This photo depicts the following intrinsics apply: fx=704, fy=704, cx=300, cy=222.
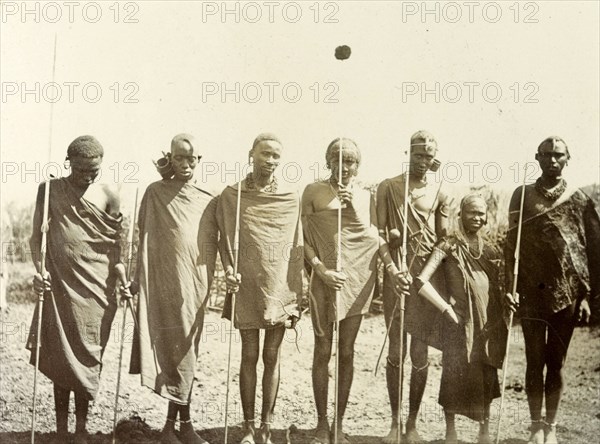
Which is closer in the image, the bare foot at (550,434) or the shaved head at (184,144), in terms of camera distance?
the shaved head at (184,144)

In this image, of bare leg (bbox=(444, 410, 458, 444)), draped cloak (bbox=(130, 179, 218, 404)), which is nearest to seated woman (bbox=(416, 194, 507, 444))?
bare leg (bbox=(444, 410, 458, 444))

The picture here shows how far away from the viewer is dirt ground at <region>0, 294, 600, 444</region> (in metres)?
5.64

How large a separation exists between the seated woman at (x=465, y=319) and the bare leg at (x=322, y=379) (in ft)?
2.71

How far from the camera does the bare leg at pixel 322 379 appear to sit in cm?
521

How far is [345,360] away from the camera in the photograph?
525 cm

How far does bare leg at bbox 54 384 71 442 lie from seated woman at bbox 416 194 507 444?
9.10 ft

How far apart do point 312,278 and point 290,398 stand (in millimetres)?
1253

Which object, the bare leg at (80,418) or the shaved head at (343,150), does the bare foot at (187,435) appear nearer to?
the bare leg at (80,418)

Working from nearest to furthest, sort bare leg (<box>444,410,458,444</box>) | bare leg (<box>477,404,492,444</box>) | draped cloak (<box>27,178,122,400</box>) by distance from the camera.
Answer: draped cloak (<box>27,178,122,400</box>) < bare leg (<box>444,410,458,444</box>) < bare leg (<box>477,404,492,444</box>)

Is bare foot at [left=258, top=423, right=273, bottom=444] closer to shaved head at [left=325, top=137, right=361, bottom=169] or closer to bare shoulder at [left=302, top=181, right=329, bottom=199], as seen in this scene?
bare shoulder at [left=302, top=181, right=329, bottom=199]

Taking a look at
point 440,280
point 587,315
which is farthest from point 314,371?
point 587,315

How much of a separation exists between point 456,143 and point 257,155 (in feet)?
6.07

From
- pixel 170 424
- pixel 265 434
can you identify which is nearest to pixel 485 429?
pixel 265 434

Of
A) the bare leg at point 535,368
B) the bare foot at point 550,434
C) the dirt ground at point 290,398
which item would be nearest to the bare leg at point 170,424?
the dirt ground at point 290,398
